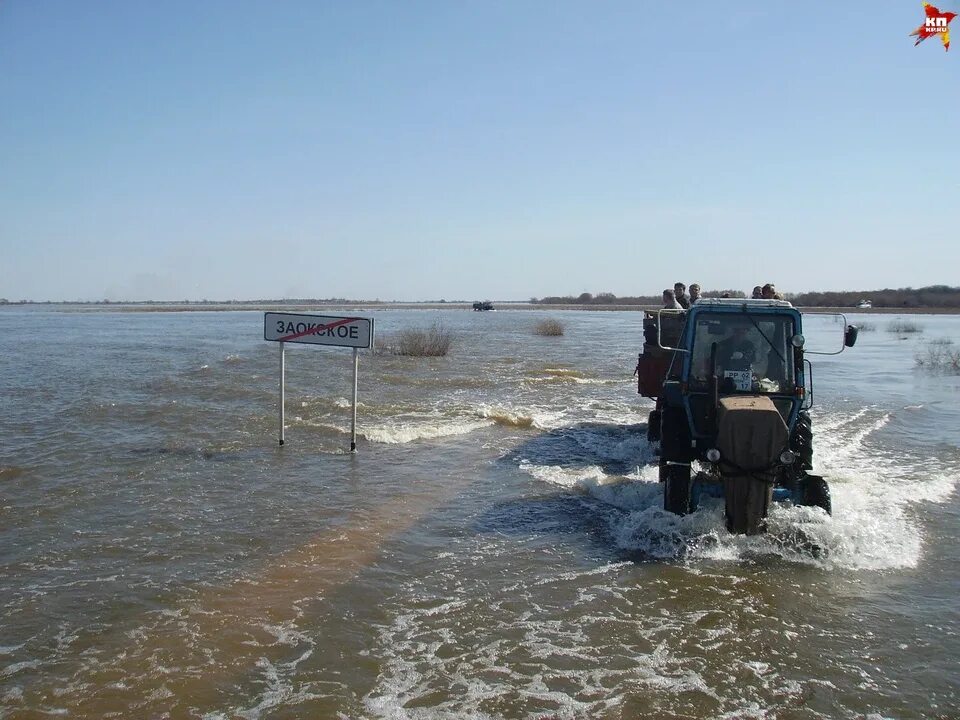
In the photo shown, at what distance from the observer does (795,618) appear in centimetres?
544

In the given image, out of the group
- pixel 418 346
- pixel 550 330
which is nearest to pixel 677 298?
pixel 418 346

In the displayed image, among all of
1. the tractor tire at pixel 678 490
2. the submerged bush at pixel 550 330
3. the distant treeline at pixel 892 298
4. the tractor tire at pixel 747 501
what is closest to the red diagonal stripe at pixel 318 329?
the tractor tire at pixel 678 490

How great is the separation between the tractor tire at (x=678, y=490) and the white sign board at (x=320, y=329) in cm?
541

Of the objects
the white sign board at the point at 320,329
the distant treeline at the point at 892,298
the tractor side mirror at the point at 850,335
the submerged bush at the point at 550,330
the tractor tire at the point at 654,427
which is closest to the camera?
the tractor side mirror at the point at 850,335

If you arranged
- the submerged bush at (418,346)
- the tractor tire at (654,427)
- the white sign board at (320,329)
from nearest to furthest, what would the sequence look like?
the white sign board at (320,329) → the tractor tire at (654,427) → the submerged bush at (418,346)

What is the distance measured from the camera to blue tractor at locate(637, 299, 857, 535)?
6.35 metres

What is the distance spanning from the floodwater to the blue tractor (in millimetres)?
366

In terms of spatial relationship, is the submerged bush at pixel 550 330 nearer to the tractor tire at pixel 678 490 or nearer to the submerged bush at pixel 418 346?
the submerged bush at pixel 418 346

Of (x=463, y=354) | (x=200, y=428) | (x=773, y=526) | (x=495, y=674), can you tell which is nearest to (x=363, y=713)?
(x=495, y=674)

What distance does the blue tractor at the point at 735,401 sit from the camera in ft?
20.8

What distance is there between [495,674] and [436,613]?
96cm

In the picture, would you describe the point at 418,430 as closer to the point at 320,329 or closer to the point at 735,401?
the point at 320,329

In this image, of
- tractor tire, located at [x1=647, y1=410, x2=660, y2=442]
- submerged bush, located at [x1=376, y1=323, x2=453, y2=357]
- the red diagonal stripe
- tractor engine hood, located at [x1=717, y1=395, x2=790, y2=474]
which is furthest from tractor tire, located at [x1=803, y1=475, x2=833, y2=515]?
submerged bush, located at [x1=376, y1=323, x2=453, y2=357]

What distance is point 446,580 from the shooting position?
6086 mm
